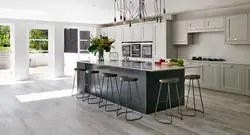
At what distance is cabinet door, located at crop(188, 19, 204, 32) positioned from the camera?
22.9ft

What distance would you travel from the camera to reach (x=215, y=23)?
6.65 meters

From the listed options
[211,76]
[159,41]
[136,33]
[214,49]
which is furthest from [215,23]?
[136,33]

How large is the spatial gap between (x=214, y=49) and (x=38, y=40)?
685 centimetres

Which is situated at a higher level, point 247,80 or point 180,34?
point 180,34

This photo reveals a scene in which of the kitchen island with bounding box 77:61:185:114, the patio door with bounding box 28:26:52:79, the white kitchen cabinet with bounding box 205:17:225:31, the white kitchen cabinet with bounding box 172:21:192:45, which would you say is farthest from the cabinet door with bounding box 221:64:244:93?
the patio door with bounding box 28:26:52:79

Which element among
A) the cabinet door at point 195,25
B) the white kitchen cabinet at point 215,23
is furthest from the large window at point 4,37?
the white kitchen cabinet at point 215,23

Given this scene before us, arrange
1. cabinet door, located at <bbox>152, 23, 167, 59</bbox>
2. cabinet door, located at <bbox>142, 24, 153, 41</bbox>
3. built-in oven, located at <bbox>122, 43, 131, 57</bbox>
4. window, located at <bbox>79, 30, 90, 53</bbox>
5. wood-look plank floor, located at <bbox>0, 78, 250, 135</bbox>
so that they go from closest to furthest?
wood-look plank floor, located at <bbox>0, 78, 250, 135</bbox>, cabinet door, located at <bbox>152, 23, 167, 59</bbox>, cabinet door, located at <bbox>142, 24, 153, 41</bbox>, built-in oven, located at <bbox>122, 43, 131, 57</bbox>, window, located at <bbox>79, 30, 90, 53</bbox>

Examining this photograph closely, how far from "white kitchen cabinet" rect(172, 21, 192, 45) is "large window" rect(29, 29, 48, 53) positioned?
5370mm

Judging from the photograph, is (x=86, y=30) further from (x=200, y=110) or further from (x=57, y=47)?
(x=200, y=110)

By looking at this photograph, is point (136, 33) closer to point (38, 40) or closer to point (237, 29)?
point (237, 29)

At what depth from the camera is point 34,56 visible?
9477 millimetres

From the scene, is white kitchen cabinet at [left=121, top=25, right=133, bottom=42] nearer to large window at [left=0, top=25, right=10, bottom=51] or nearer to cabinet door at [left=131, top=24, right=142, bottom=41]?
cabinet door at [left=131, top=24, right=142, bottom=41]

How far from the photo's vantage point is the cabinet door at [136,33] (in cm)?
889

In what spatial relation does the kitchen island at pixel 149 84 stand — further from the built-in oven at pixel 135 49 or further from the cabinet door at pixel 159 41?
the built-in oven at pixel 135 49
